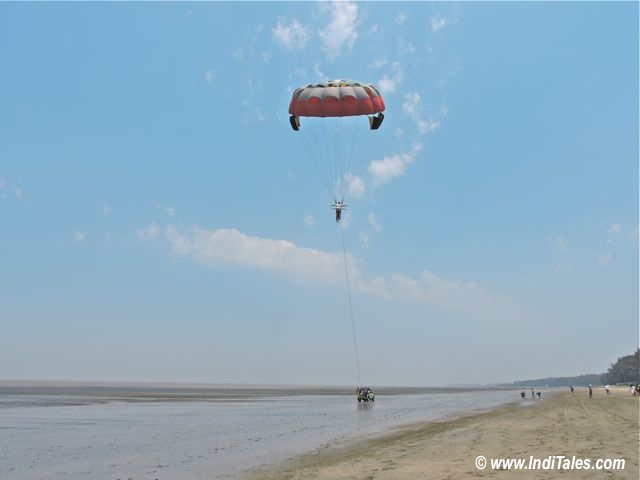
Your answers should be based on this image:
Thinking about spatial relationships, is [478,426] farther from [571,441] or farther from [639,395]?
[639,395]

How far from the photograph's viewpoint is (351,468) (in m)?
15.0

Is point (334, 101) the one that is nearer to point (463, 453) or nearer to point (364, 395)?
point (463, 453)

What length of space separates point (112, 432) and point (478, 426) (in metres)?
17.7

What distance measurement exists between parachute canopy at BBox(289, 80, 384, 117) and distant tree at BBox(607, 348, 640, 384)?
15962 cm

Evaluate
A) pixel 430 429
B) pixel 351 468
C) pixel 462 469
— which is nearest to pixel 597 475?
pixel 462 469

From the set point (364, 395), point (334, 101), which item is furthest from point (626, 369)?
point (334, 101)

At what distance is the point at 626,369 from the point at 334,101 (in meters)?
178

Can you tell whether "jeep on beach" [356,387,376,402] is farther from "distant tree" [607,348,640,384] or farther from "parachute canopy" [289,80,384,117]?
"distant tree" [607,348,640,384]

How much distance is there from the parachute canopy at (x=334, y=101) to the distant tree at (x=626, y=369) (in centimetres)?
15962

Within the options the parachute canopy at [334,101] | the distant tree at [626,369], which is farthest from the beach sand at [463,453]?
the distant tree at [626,369]

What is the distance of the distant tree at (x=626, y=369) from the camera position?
161575 millimetres

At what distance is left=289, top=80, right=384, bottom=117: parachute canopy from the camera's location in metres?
26.3

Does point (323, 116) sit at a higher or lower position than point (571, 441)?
higher

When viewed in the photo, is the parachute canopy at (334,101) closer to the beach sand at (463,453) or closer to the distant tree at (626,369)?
the beach sand at (463,453)
